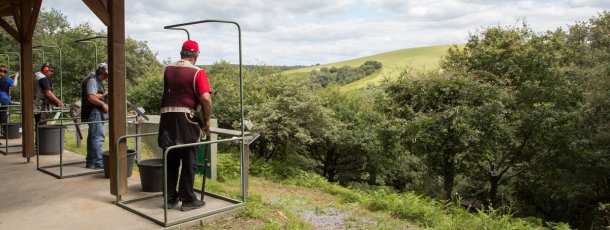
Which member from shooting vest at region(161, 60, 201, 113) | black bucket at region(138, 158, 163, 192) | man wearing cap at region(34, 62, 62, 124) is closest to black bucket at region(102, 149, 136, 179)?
black bucket at region(138, 158, 163, 192)

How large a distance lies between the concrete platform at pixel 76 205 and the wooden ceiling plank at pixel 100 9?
200 cm

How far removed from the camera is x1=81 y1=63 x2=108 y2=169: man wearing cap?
5898mm

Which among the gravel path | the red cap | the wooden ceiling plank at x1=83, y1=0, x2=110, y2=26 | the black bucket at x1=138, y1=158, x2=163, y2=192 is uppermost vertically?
the wooden ceiling plank at x1=83, y1=0, x2=110, y2=26

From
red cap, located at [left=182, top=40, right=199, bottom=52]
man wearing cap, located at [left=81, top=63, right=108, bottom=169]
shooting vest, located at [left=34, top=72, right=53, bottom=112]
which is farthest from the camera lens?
shooting vest, located at [left=34, top=72, right=53, bottom=112]

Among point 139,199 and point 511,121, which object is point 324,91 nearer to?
point 511,121

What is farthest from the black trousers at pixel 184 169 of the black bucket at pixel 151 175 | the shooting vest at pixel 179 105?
the black bucket at pixel 151 175

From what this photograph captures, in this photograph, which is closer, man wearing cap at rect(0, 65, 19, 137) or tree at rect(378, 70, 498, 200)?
man wearing cap at rect(0, 65, 19, 137)

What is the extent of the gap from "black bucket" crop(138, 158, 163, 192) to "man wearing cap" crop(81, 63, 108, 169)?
161 centimetres

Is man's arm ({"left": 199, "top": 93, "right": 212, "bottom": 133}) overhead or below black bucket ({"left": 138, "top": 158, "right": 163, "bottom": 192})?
overhead

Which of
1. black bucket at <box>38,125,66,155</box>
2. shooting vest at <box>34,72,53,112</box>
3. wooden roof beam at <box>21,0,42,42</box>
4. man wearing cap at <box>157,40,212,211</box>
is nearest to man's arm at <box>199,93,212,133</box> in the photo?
man wearing cap at <box>157,40,212,211</box>

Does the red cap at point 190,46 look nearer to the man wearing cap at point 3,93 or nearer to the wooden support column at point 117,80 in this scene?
the wooden support column at point 117,80

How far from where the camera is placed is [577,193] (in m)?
14.8

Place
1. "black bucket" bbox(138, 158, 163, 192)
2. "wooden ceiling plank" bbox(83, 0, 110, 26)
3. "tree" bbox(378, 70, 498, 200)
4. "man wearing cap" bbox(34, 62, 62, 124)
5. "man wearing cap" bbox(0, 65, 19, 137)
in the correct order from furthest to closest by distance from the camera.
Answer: "tree" bbox(378, 70, 498, 200) < "man wearing cap" bbox(0, 65, 19, 137) < "man wearing cap" bbox(34, 62, 62, 124) < "black bucket" bbox(138, 158, 163, 192) < "wooden ceiling plank" bbox(83, 0, 110, 26)

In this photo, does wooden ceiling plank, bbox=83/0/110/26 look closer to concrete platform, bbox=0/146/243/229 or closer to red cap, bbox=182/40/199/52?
red cap, bbox=182/40/199/52
